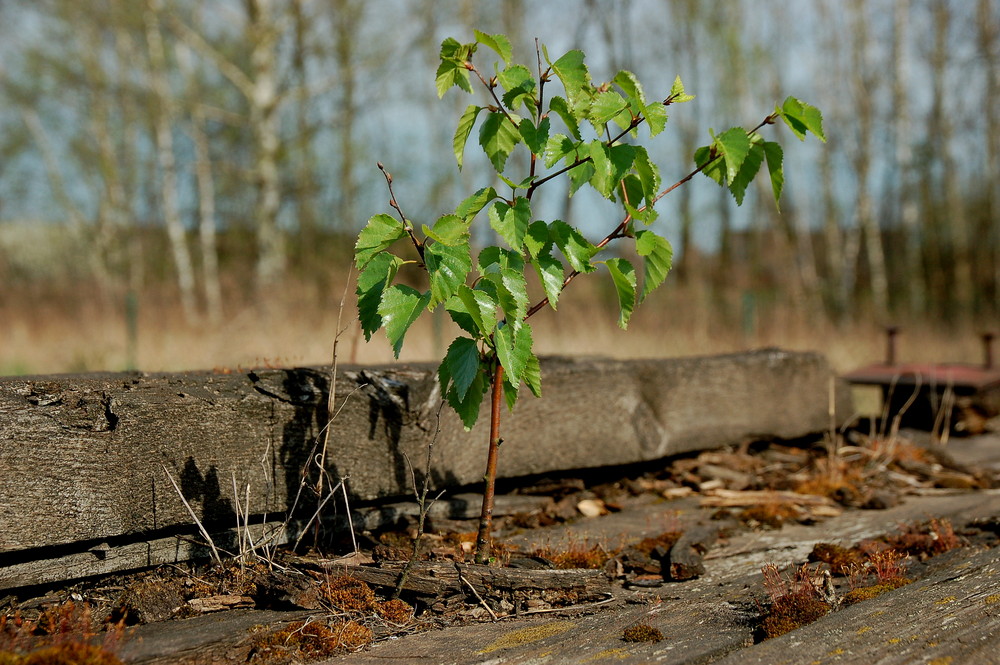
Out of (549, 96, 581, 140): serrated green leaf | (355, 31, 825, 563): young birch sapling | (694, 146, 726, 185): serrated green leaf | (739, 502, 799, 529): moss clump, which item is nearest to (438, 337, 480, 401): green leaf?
(355, 31, 825, 563): young birch sapling

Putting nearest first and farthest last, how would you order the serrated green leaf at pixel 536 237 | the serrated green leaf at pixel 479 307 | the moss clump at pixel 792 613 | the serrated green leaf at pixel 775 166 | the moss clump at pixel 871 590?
the moss clump at pixel 792 613, the serrated green leaf at pixel 479 307, the moss clump at pixel 871 590, the serrated green leaf at pixel 536 237, the serrated green leaf at pixel 775 166

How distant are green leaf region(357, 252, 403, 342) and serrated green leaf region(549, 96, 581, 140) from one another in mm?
596

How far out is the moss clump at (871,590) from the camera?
196 centimetres

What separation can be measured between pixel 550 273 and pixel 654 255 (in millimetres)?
316

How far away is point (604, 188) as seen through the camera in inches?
79.9

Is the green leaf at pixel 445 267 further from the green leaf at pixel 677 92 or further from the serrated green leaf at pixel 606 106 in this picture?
the green leaf at pixel 677 92

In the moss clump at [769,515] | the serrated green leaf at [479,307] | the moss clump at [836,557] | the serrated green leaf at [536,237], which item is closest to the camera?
the serrated green leaf at [479,307]

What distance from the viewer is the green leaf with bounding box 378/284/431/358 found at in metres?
1.88

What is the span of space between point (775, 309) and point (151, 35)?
11.3m

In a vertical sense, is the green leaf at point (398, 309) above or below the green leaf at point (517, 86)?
below

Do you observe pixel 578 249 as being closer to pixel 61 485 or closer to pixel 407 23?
pixel 61 485

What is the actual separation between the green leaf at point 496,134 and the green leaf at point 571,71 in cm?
23

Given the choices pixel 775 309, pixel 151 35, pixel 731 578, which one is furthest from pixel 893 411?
pixel 151 35

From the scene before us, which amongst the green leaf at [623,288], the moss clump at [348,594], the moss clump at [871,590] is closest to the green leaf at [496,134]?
the green leaf at [623,288]
